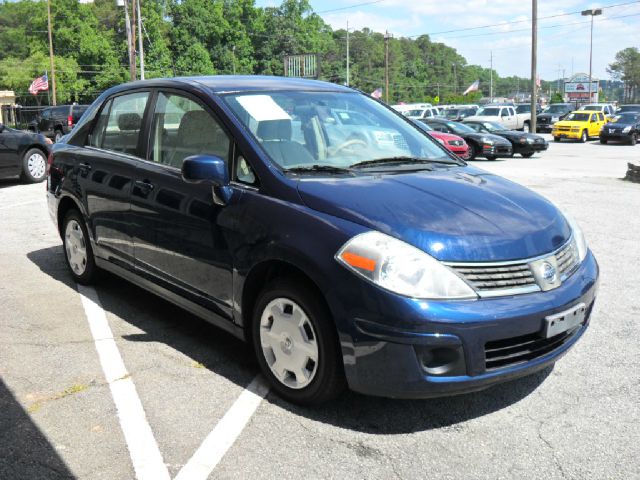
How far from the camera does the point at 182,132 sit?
4.18 m

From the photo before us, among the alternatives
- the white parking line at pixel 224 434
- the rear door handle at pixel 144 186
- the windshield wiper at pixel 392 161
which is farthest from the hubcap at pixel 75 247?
the windshield wiper at pixel 392 161

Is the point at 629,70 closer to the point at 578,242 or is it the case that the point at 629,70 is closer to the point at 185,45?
the point at 185,45

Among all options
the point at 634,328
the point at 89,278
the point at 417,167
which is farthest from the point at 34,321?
the point at 634,328

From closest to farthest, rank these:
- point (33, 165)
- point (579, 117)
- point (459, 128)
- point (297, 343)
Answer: point (297, 343) → point (33, 165) → point (459, 128) → point (579, 117)

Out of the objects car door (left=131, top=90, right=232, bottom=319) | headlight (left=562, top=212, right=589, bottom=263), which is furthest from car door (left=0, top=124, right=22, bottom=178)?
headlight (left=562, top=212, right=589, bottom=263)

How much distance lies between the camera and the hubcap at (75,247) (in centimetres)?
543

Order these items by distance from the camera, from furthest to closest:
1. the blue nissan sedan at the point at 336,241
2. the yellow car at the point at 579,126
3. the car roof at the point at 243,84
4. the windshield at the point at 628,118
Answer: the yellow car at the point at 579,126 < the windshield at the point at 628,118 < the car roof at the point at 243,84 < the blue nissan sedan at the point at 336,241

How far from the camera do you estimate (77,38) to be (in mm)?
77062

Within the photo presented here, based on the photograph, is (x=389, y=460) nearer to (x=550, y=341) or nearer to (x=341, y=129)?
(x=550, y=341)

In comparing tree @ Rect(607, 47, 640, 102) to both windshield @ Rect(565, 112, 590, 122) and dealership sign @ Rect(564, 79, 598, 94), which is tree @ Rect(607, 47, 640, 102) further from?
windshield @ Rect(565, 112, 590, 122)

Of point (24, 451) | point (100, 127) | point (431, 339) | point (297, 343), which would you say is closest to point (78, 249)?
point (100, 127)

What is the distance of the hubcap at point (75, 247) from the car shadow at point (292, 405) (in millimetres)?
236

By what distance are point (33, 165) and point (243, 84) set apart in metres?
10.6

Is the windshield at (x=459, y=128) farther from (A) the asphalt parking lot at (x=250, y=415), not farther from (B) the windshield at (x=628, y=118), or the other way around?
(A) the asphalt parking lot at (x=250, y=415)
